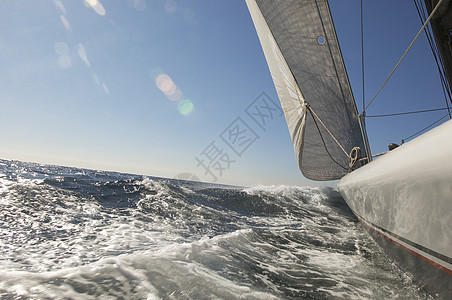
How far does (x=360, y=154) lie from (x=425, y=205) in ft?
9.10

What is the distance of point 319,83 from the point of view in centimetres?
486

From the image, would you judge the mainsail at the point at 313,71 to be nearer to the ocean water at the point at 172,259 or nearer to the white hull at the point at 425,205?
the ocean water at the point at 172,259

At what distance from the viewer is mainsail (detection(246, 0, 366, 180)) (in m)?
4.54

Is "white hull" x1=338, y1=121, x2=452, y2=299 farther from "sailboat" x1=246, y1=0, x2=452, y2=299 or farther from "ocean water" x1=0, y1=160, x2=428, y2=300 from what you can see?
"ocean water" x1=0, y1=160, x2=428, y2=300

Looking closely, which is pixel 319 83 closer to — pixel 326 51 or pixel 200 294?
pixel 326 51

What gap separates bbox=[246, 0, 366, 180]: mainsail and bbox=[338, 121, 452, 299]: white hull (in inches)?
122

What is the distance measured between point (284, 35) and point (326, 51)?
1028mm

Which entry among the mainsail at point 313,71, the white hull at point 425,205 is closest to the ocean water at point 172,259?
the white hull at point 425,205

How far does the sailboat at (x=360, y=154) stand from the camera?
0.95 meters

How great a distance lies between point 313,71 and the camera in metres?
4.82

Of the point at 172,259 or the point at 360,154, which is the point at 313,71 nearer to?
the point at 360,154

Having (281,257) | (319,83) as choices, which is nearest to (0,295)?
(281,257)

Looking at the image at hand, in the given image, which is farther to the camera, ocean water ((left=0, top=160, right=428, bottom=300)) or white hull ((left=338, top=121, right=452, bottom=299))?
ocean water ((left=0, top=160, right=428, bottom=300))

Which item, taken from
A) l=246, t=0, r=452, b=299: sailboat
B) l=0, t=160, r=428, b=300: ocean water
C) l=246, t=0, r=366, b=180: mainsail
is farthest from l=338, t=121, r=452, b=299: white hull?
l=246, t=0, r=366, b=180: mainsail
